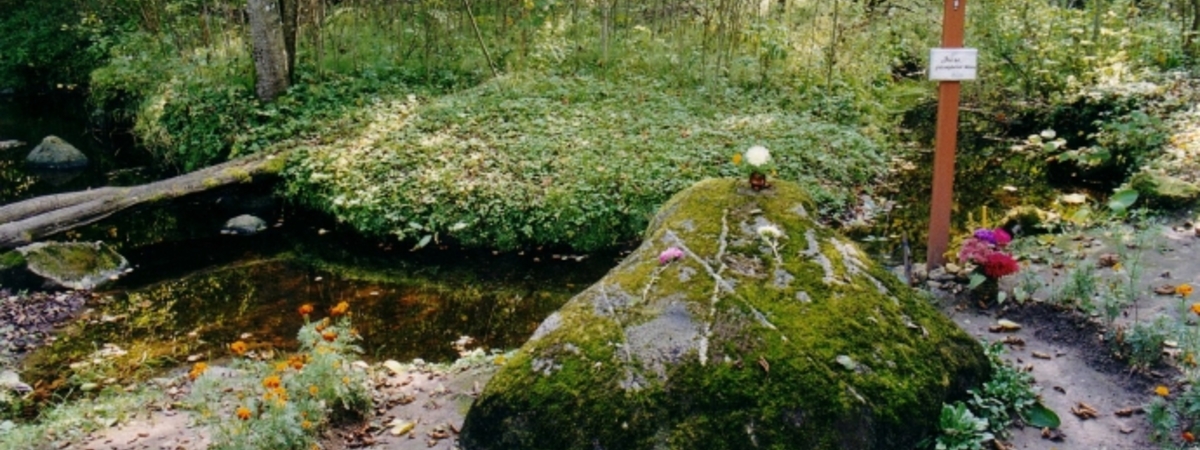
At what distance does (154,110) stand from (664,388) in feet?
33.3

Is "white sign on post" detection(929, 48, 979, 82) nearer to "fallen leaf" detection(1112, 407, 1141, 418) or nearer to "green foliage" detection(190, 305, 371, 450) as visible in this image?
"fallen leaf" detection(1112, 407, 1141, 418)

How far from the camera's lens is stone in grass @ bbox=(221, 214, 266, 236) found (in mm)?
9062

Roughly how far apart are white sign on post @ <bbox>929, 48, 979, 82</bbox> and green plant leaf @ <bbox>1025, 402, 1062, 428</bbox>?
2.31 m

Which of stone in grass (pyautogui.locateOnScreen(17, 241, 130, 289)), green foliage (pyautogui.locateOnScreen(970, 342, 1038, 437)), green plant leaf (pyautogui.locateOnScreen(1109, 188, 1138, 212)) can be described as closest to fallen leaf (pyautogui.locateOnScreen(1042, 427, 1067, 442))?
green foliage (pyautogui.locateOnScreen(970, 342, 1038, 437))

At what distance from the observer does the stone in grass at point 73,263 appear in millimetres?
7359

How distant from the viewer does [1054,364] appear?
15.0 ft

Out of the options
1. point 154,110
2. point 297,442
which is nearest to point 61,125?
point 154,110

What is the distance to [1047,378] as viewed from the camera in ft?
14.5

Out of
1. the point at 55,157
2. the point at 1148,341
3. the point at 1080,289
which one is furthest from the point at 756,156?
the point at 55,157

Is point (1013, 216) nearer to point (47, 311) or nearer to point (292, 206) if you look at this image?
point (292, 206)

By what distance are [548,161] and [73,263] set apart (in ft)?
14.8

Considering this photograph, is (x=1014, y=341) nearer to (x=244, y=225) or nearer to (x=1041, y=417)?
(x=1041, y=417)

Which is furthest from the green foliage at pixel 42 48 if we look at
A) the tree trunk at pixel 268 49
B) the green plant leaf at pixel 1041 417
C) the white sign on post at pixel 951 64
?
the green plant leaf at pixel 1041 417

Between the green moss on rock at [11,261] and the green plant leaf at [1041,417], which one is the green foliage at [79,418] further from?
the green plant leaf at [1041,417]
